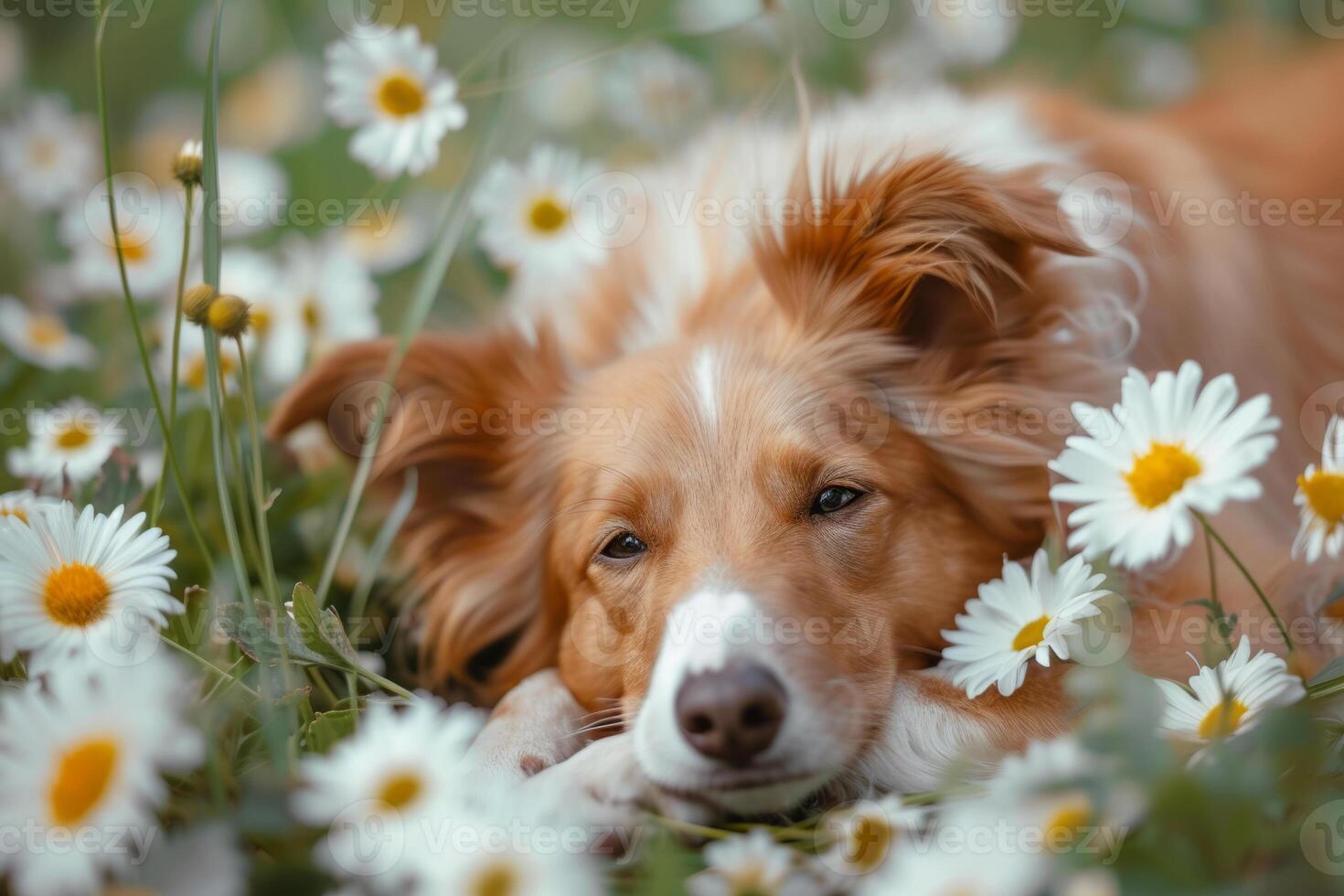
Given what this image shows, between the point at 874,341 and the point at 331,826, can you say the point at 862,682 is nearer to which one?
the point at 874,341

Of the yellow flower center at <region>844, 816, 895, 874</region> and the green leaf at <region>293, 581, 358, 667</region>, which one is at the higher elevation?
the green leaf at <region>293, 581, 358, 667</region>

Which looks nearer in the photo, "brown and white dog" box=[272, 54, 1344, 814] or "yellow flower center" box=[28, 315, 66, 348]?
"brown and white dog" box=[272, 54, 1344, 814]

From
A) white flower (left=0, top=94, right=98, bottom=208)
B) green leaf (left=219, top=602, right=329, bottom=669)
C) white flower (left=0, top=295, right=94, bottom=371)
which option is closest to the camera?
green leaf (left=219, top=602, right=329, bottom=669)

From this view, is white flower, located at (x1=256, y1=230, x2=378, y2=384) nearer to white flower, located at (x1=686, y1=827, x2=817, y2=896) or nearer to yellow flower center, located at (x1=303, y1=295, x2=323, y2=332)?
yellow flower center, located at (x1=303, y1=295, x2=323, y2=332)

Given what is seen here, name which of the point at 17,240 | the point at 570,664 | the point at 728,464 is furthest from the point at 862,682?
the point at 17,240

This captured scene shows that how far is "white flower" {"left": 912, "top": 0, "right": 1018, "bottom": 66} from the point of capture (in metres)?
4.34

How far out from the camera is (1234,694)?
1557mm

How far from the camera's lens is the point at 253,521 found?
256cm

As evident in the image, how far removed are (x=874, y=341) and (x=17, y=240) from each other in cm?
332
